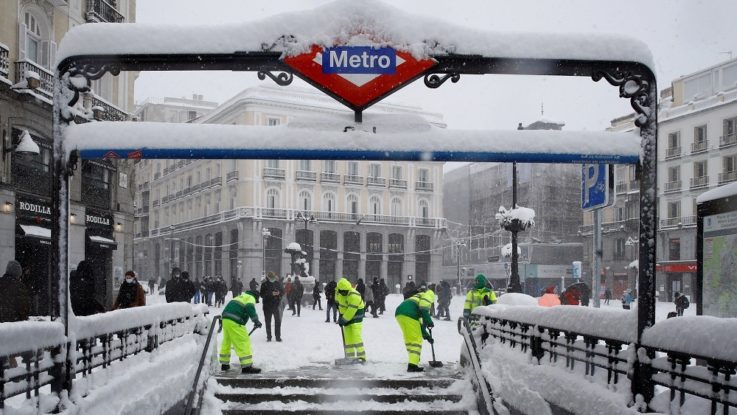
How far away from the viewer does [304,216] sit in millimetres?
60875

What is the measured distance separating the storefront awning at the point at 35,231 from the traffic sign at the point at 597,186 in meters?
16.2

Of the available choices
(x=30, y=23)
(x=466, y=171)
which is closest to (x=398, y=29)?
(x=30, y=23)

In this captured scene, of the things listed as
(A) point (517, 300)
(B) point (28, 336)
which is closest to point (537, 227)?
(A) point (517, 300)

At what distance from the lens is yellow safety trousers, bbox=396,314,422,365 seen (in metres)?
11.2

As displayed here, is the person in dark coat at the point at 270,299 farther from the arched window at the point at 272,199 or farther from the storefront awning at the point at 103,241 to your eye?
the arched window at the point at 272,199

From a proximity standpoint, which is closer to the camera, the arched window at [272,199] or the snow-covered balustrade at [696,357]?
the snow-covered balustrade at [696,357]

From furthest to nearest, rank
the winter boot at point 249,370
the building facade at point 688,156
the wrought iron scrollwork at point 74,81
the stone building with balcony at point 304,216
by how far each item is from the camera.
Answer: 1. the stone building with balcony at point 304,216
2. the building facade at point 688,156
3. the winter boot at point 249,370
4. the wrought iron scrollwork at point 74,81

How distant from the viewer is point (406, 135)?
5.77 m

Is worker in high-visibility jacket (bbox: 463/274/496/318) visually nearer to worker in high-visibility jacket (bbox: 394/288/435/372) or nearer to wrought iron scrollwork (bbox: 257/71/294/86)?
worker in high-visibility jacket (bbox: 394/288/435/372)

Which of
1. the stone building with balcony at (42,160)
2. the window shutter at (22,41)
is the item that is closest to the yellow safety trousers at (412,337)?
the stone building with balcony at (42,160)

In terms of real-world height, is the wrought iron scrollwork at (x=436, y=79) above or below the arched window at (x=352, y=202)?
below

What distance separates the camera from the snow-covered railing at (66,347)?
13.7ft

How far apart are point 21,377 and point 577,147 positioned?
4275 millimetres

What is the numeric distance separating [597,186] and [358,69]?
3993mm
